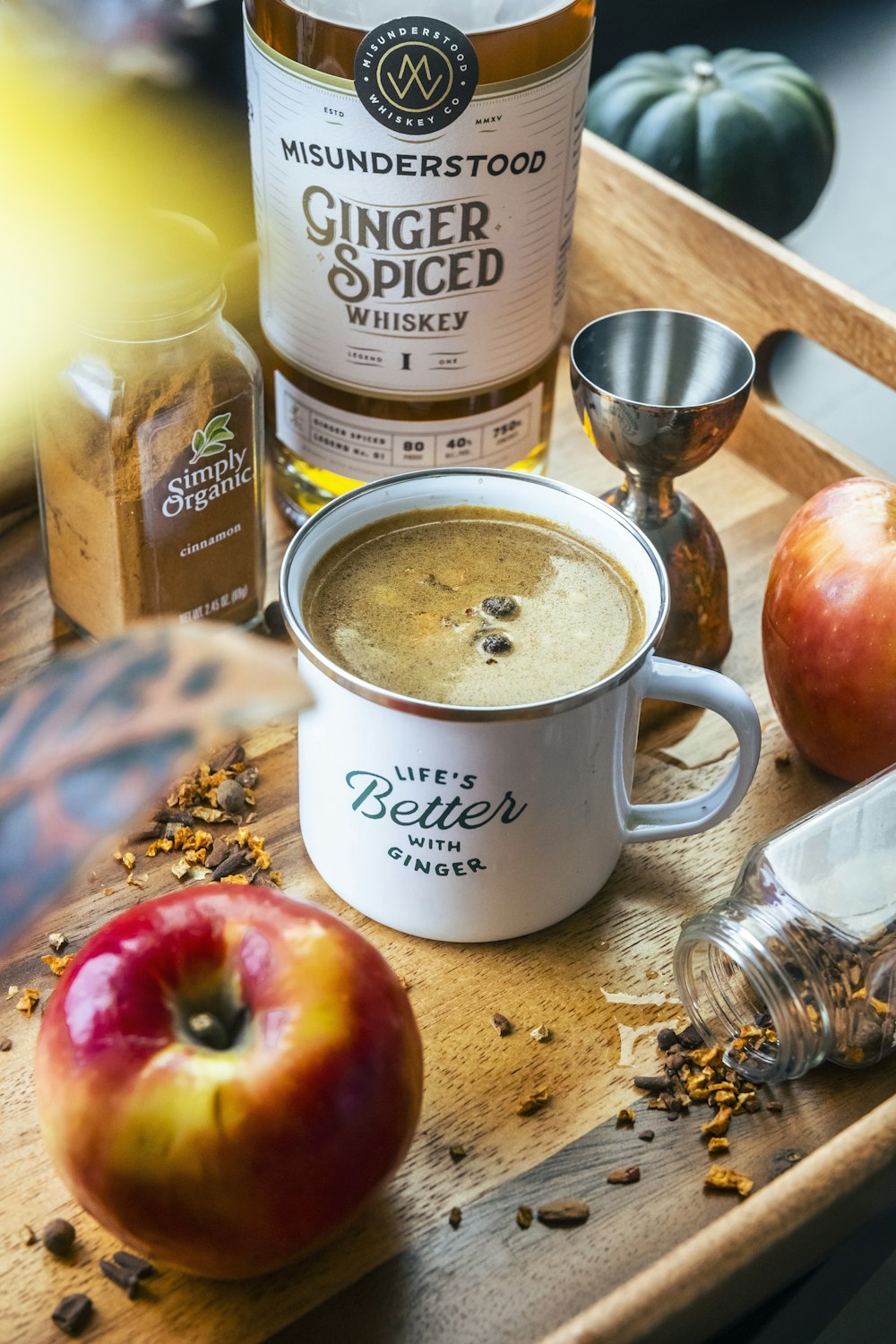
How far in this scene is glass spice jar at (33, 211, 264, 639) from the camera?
Result: 2.02 ft

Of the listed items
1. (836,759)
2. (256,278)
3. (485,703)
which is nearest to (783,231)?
(256,278)

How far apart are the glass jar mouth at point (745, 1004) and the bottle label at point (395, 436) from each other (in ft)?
1.03

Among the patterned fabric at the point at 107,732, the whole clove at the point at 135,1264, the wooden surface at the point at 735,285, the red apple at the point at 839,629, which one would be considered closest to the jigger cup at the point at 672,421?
the red apple at the point at 839,629

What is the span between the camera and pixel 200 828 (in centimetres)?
65

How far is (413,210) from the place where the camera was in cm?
68

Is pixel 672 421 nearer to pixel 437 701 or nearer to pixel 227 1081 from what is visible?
pixel 437 701

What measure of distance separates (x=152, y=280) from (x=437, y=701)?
0.72ft

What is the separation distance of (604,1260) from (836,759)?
0.91 ft

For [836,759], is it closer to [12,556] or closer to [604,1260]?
→ [604,1260]

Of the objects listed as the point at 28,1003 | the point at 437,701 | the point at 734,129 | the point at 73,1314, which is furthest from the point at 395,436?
the point at 734,129

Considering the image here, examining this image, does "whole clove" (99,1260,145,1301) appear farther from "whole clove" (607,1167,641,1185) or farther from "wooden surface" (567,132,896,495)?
"wooden surface" (567,132,896,495)

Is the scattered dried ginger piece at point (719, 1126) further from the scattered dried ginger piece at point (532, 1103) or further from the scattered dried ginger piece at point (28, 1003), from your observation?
Result: the scattered dried ginger piece at point (28, 1003)

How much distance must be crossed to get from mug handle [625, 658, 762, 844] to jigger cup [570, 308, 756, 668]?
0.11 metres

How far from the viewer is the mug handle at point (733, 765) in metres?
0.58
